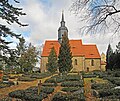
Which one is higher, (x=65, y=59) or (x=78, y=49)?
(x=78, y=49)

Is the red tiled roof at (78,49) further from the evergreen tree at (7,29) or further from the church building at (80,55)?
the evergreen tree at (7,29)

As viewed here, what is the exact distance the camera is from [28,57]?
5669cm

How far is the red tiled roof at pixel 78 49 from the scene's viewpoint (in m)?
66.1

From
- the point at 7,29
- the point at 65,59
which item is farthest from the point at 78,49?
the point at 7,29

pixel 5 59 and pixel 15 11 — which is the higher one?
pixel 15 11

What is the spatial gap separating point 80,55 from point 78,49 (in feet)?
7.47

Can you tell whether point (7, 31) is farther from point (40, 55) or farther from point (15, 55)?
point (40, 55)

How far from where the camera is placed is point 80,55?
2559 inches

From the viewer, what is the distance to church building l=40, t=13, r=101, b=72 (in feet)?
212

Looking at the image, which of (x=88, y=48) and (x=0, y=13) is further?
(x=88, y=48)

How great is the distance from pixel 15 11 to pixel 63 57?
35.0 meters

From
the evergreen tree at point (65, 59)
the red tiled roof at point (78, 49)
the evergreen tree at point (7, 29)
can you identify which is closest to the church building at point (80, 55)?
the red tiled roof at point (78, 49)

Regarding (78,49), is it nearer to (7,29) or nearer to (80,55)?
(80,55)

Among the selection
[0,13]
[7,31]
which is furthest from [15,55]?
[0,13]
